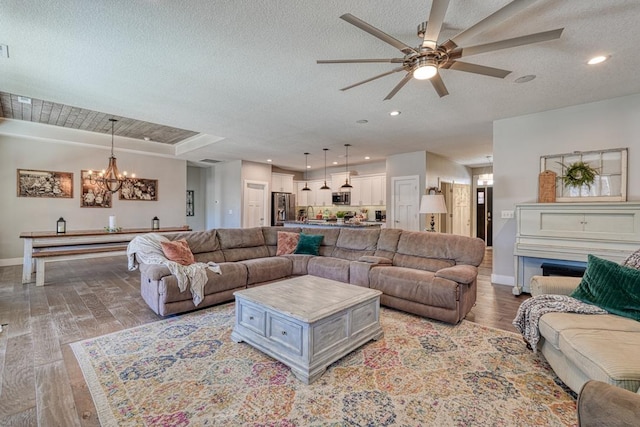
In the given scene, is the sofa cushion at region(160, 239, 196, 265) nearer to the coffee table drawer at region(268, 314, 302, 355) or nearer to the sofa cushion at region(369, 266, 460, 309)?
the coffee table drawer at region(268, 314, 302, 355)

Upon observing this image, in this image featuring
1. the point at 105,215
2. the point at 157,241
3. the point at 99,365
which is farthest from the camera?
the point at 105,215

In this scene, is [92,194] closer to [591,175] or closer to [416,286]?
[416,286]

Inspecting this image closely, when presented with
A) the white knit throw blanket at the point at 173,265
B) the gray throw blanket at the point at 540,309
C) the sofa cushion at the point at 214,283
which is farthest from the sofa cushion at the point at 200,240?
the gray throw blanket at the point at 540,309

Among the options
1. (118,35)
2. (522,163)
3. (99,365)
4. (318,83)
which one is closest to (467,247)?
(522,163)

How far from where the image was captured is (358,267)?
12.0ft

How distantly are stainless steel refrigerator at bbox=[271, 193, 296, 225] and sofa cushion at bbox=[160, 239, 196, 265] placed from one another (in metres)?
5.06

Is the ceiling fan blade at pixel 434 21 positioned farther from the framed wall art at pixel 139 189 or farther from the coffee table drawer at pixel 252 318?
the framed wall art at pixel 139 189

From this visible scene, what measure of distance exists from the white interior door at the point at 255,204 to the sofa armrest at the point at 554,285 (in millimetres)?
6851

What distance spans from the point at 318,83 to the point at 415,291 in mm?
2578

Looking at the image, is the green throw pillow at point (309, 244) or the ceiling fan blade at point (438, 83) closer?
the ceiling fan blade at point (438, 83)

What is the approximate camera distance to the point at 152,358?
90.0 inches

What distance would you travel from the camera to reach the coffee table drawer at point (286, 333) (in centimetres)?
208

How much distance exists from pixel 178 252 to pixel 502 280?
4.97 m

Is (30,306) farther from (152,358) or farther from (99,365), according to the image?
(152,358)
